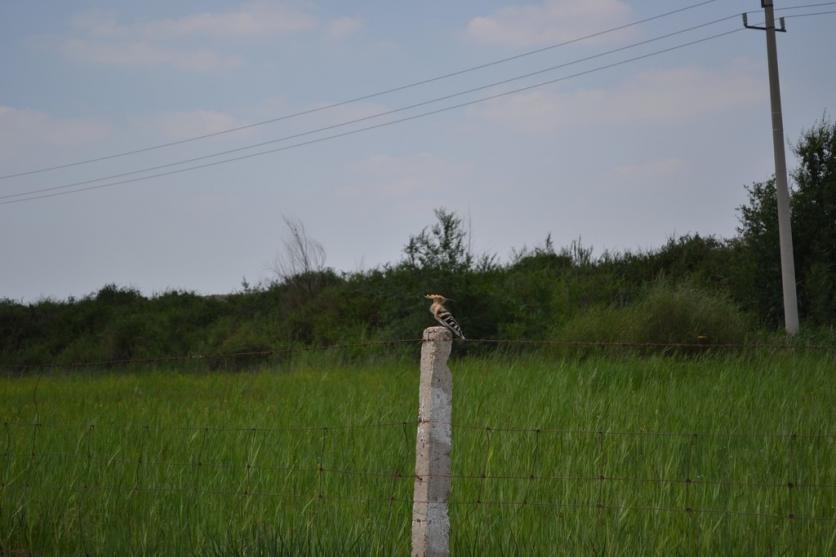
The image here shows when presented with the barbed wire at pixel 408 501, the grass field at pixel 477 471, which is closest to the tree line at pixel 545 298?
the grass field at pixel 477 471

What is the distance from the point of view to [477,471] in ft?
23.4

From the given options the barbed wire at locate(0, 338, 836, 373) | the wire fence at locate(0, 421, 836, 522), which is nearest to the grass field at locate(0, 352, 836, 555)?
the wire fence at locate(0, 421, 836, 522)

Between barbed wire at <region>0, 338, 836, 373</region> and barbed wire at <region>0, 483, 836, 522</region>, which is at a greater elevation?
barbed wire at <region>0, 338, 836, 373</region>

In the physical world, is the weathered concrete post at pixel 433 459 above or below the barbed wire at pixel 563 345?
below

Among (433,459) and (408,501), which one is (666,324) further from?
(433,459)

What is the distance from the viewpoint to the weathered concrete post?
436 centimetres

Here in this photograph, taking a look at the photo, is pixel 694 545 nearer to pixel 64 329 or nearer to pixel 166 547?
pixel 166 547

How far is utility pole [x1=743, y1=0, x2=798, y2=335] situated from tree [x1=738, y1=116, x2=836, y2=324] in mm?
2259

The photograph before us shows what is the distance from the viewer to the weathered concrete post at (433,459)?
4363mm

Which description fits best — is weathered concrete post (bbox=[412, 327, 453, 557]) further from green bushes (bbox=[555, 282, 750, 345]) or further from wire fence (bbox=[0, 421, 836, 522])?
green bushes (bbox=[555, 282, 750, 345])

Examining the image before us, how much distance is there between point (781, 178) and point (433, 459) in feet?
62.1

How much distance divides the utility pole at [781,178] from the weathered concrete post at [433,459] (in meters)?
17.7

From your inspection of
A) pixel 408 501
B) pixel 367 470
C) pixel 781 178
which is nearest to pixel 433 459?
pixel 408 501

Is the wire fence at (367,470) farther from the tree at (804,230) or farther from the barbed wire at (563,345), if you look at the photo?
the tree at (804,230)
